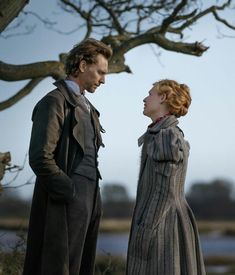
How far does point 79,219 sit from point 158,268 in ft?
1.74

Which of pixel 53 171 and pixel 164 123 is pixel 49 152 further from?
pixel 164 123

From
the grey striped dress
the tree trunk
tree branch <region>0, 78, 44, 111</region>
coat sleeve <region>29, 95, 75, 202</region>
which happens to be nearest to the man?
coat sleeve <region>29, 95, 75, 202</region>

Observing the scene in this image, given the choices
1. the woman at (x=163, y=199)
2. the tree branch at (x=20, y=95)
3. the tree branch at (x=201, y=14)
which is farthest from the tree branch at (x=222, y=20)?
the woman at (x=163, y=199)

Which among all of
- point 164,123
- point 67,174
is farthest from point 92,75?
point 67,174

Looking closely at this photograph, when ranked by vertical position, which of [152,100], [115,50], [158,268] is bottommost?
[158,268]

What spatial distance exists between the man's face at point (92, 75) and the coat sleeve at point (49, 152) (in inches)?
10.5

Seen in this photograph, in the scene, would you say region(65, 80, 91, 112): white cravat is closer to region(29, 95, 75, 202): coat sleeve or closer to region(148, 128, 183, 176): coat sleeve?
region(29, 95, 75, 202): coat sleeve

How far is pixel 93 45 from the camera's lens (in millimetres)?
3457

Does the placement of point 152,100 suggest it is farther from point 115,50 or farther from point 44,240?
point 115,50

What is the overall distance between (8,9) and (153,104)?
297 centimetres

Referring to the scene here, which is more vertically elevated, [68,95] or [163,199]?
[68,95]

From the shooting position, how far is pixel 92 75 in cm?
342

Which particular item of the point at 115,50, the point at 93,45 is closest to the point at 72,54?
the point at 93,45

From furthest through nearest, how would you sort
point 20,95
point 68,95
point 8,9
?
point 20,95, point 8,9, point 68,95
